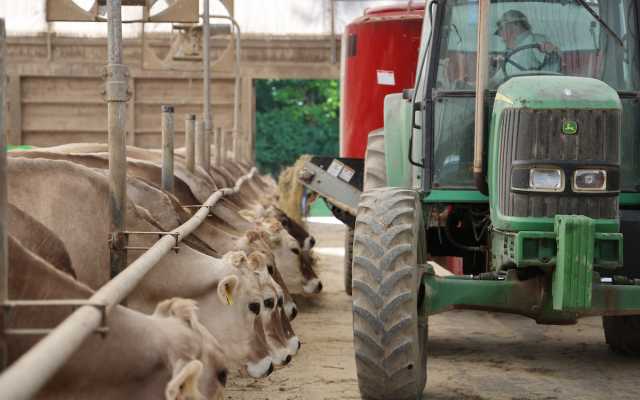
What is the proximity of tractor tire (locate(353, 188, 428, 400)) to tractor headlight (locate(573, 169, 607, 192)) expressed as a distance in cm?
84

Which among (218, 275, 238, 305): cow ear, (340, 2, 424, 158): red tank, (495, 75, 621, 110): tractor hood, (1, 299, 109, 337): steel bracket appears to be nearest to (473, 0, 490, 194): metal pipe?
(495, 75, 621, 110): tractor hood

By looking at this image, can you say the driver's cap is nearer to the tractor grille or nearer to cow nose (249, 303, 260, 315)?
the tractor grille

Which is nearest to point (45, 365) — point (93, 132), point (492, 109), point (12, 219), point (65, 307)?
point (65, 307)

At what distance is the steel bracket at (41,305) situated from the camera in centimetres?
314

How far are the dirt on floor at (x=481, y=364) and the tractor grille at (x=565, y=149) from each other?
1.07m

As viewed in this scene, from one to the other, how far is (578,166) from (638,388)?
56.2 inches

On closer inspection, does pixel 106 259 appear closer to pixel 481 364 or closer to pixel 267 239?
pixel 481 364

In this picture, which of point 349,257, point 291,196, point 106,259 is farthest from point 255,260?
point 291,196

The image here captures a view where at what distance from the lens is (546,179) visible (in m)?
5.46

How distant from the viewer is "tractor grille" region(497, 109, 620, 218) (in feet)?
17.8

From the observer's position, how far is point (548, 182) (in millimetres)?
5453

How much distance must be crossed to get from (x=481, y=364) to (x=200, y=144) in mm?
4329

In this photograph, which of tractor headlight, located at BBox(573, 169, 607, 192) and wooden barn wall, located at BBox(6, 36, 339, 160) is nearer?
tractor headlight, located at BBox(573, 169, 607, 192)

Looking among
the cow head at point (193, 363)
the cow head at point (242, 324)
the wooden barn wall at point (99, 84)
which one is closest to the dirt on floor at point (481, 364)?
the cow head at point (242, 324)
